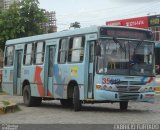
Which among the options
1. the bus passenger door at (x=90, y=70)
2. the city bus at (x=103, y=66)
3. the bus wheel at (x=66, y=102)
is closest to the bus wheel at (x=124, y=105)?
the city bus at (x=103, y=66)

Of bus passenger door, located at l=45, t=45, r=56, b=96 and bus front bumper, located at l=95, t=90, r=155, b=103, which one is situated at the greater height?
bus passenger door, located at l=45, t=45, r=56, b=96

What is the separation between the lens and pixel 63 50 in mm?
19719

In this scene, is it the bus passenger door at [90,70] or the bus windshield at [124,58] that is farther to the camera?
the bus passenger door at [90,70]

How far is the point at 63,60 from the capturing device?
19672 mm

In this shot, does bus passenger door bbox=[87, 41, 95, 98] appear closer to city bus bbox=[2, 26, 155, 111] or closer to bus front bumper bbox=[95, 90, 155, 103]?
city bus bbox=[2, 26, 155, 111]

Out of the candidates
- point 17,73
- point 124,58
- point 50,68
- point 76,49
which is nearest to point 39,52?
point 50,68

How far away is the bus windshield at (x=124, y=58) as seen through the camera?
57.0 feet

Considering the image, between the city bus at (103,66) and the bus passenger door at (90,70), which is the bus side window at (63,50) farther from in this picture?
the bus passenger door at (90,70)

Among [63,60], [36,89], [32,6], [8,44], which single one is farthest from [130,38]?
[32,6]

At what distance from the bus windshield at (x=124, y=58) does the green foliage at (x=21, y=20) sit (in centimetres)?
2562

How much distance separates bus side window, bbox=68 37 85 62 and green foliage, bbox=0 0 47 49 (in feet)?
78.4

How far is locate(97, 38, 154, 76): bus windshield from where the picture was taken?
17.4 meters

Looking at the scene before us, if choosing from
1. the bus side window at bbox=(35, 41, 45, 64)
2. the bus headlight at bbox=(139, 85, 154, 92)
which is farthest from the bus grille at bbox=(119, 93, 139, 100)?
the bus side window at bbox=(35, 41, 45, 64)

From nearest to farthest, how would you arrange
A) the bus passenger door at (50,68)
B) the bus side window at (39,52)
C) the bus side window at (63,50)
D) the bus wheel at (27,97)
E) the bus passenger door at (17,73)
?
the bus side window at (63,50) < the bus passenger door at (50,68) < the bus side window at (39,52) < the bus wheel at (27,97) < the bus passenger door at (17,73)
